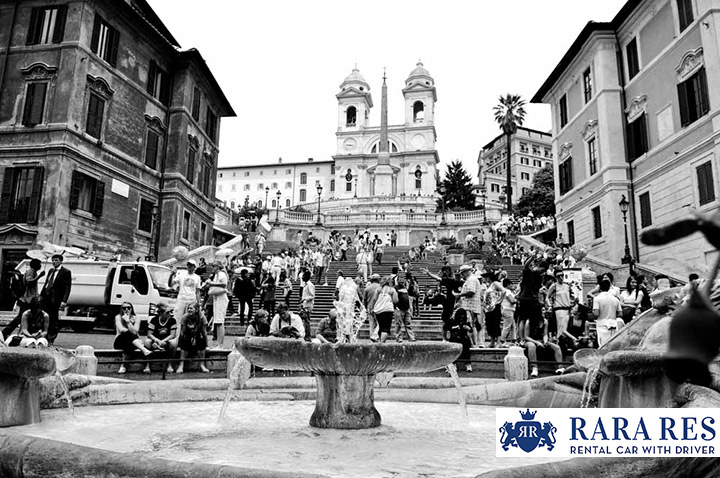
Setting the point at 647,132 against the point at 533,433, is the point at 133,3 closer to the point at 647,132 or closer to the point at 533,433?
the point at 647,132

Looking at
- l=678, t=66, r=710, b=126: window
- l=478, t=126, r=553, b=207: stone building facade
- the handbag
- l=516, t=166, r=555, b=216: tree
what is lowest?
the handbag

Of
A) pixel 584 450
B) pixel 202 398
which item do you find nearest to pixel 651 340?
pixel 584 450

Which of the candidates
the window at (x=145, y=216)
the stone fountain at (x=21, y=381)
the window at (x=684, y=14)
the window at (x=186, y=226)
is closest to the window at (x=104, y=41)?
the window at (x=145, y=216)

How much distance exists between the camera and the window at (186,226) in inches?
1198

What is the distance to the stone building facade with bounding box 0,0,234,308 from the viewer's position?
22000 mm

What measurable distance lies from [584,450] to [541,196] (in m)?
64.9

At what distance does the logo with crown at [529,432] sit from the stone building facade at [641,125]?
16.6 metres

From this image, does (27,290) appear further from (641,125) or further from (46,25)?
(641,125)

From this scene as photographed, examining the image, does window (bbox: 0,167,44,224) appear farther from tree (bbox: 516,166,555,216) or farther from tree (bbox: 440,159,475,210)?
tree (bbox: 440,159,475,210)

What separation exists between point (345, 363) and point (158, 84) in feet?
93.1

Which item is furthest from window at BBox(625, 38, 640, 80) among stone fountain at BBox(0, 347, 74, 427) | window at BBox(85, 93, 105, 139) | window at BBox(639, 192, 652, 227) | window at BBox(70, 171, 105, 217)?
stone fountain at BBox(0, 347, 74, 427)

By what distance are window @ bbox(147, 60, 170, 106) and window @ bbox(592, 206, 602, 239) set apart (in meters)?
23.9

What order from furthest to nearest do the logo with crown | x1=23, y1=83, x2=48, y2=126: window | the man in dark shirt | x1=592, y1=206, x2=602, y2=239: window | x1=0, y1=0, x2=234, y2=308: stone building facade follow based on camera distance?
x1=592, y1=206, x2=602, y2=239: window, x1=23, y1=83, x2=48, y2=126: window, x1=0, y1=0, x2=234, y2=308: stone building facade, the man in dark shirt, the logo with crown

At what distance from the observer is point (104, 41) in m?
25.1
